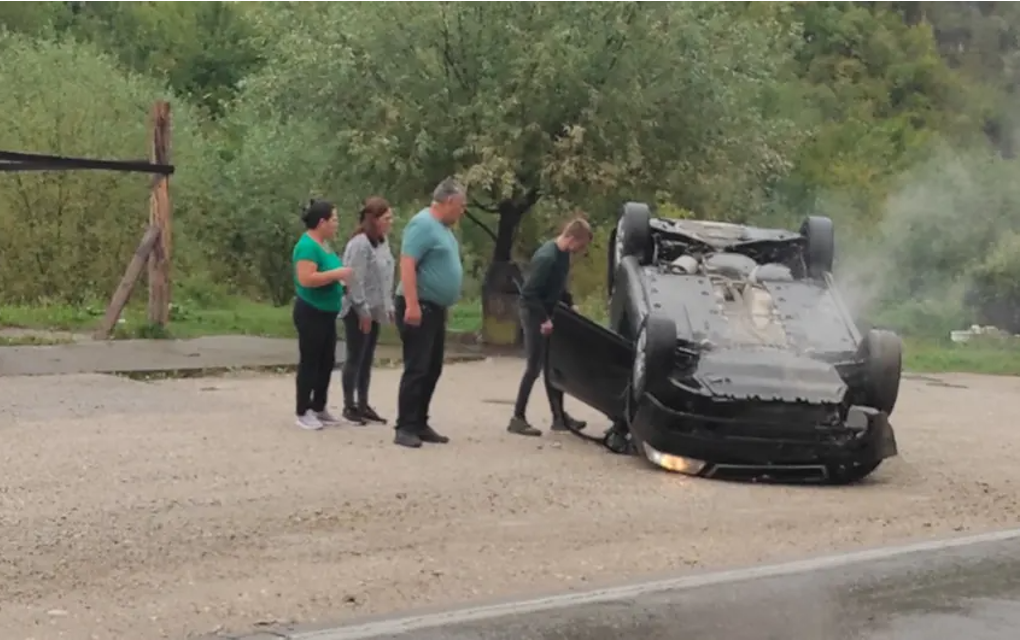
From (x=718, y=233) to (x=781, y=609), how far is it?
6.53 metres

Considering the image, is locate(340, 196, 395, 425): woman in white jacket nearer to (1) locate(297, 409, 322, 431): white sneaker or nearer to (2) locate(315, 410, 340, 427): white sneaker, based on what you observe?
(2) locate(315, 410, 340, 427): white sneaker

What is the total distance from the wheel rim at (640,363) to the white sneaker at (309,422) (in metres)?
2.49

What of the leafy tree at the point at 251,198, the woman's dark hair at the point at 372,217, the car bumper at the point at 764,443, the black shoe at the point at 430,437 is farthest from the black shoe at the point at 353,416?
the leafy tree at the point at 251,198

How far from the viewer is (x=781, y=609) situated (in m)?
7.57

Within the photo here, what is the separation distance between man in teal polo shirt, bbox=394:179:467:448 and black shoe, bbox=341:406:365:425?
41.8 inches

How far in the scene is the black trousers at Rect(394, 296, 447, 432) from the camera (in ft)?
39.4

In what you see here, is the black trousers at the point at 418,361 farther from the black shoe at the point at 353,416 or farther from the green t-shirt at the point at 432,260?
the black shoe at the point at 353,416

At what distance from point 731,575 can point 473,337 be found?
15.1 m

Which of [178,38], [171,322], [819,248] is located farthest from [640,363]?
[178,38]

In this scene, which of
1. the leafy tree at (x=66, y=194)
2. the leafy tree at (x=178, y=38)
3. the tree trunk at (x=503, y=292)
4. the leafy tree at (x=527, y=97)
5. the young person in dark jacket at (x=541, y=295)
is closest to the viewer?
the young person in dark jacket at (x=541, y=295)

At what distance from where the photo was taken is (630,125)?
20828mm

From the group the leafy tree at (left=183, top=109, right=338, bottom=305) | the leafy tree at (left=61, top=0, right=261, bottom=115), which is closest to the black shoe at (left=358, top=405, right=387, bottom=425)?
the leafy tree at (left=183, top=109, right=338, bottom=305)

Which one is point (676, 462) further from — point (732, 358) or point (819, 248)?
point (819, 248)

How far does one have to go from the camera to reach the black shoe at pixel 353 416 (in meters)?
13.2
